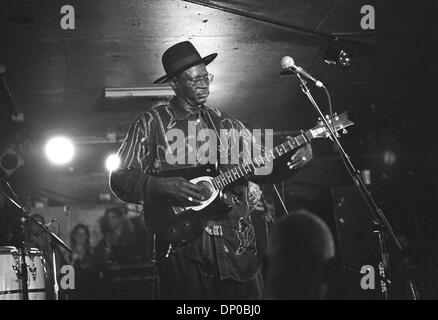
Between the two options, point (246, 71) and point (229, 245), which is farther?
point (246, 71)

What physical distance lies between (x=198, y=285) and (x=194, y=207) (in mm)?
558

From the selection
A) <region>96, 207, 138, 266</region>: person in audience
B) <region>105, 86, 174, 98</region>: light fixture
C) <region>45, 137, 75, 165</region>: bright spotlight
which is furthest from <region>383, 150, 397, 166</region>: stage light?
<region>45, 137, 75, 165</region>: bright spotlight

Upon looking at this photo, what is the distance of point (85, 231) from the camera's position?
506 inches

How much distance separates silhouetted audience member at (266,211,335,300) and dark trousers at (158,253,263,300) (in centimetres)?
141

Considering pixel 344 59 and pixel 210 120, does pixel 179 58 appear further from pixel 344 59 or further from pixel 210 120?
pixel 344 59

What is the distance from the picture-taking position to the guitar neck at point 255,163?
3854mm

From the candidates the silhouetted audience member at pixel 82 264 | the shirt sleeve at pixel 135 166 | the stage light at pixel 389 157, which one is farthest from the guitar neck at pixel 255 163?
the silhouetted audience member at pixel 82 264

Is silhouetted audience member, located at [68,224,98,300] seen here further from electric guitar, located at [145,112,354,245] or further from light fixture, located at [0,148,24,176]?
electric guitar, located at [145,112,354,245]

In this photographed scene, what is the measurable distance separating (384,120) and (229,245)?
8245 mm

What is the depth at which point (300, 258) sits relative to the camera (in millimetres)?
1998

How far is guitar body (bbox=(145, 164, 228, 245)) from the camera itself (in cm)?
359

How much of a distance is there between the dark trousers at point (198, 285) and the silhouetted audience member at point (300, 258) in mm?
1414
